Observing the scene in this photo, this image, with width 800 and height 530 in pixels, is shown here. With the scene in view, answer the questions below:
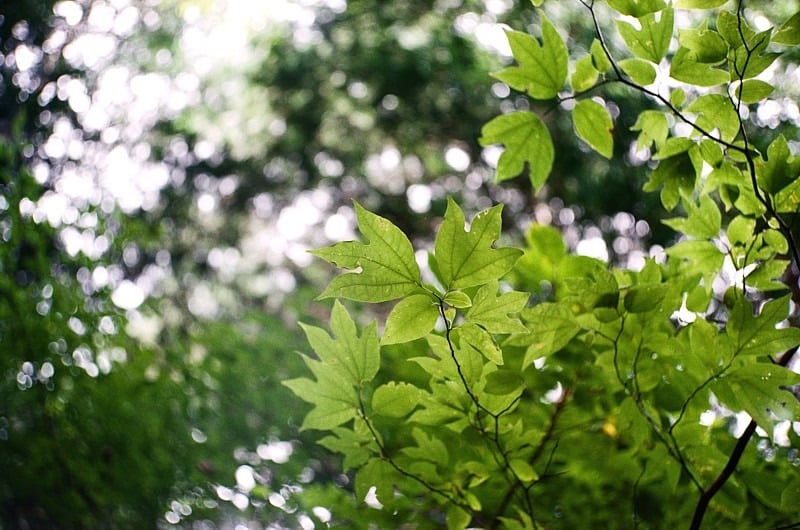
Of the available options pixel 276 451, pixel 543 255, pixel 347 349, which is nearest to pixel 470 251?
pixel 347 349

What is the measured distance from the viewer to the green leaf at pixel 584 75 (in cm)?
57

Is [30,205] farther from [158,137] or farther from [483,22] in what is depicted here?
[158,137]

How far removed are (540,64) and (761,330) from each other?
268 mm

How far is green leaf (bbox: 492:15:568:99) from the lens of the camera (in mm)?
542

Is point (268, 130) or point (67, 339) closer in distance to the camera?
point (67, 339)

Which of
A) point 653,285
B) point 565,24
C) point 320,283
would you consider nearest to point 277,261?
point 320,283

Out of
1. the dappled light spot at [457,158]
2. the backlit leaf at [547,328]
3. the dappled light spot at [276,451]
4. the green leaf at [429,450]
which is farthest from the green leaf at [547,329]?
the dappled light spot at [457,158]

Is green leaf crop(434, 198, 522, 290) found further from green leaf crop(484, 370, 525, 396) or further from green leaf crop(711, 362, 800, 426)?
green leaf crop(711, 362, 800, 426)

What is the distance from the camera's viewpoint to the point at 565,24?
2.47m

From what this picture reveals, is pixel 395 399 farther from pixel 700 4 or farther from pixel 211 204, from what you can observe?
pixel 211 204

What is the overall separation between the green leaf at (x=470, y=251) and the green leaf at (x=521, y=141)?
0.20m

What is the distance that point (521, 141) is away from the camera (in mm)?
596

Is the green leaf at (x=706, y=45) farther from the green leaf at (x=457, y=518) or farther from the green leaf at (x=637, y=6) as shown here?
the green leaf at (x=457, y=518)

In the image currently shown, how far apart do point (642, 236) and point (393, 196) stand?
1.36m
